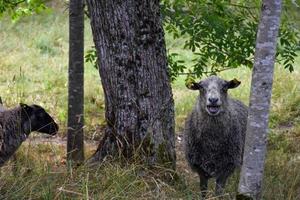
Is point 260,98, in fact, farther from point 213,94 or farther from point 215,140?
point 215,140

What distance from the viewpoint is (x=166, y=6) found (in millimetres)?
8945

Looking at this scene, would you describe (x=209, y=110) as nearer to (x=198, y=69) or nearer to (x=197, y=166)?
(x=197, y=166)

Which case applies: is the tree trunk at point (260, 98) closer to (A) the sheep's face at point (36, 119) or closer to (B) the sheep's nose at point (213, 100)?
(B) the sheep's nose at point (213, 100)

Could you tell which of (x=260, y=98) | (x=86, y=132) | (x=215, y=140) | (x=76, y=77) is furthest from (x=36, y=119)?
(x=260, y=98)

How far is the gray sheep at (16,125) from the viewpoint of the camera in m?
7.44

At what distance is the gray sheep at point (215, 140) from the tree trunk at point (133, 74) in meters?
0.48

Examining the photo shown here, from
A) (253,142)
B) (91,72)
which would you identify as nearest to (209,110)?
(253,142)

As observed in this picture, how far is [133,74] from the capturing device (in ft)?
22.8

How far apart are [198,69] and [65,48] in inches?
394

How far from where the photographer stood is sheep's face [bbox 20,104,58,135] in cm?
769

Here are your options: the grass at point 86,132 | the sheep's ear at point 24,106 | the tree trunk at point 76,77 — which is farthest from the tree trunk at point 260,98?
the sheep's ear at point 24,106

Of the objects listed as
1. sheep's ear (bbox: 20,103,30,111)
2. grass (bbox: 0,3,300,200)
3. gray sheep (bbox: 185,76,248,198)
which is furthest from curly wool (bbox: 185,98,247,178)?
sheep's ear (bbox: 20,103,30,111)

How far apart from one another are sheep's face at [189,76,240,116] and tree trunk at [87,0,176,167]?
433 millimetres

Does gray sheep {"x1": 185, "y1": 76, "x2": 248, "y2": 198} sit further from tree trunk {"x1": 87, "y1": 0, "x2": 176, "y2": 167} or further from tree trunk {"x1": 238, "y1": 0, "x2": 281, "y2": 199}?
tree trunk {"x1": 238, "y1": 0, "x2": 281, "y2": 199}
